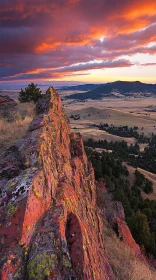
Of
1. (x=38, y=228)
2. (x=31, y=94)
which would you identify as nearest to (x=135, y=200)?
(x=31, y=94)

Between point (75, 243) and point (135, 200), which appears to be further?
point (135, 200)

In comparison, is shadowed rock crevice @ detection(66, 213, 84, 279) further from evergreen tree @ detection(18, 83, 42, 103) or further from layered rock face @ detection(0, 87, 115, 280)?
evergreen tree @ detection(18, 83, 42, 103)

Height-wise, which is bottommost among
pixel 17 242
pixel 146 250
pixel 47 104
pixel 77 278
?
pixel 146 250

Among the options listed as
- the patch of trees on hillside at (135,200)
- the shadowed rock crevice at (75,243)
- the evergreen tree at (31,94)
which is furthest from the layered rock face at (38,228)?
the evergreen tree at (31,94)

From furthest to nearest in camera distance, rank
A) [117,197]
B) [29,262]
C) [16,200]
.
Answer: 1. [117,197]
2. [16,200]
3. [29,262]

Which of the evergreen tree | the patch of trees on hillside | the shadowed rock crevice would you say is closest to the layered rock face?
the shadowed rock crevice

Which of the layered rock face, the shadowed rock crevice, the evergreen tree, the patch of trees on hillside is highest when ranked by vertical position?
the evergreen tree

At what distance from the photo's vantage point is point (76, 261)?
7.11 metres

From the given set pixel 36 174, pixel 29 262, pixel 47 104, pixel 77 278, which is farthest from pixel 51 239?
pixel 47 104

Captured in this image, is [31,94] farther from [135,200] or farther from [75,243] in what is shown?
[75,243]

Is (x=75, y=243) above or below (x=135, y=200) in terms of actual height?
above

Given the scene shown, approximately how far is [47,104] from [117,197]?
24.6m

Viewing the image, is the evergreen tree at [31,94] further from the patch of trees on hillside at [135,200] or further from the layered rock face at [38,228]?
the layered rock face at [38,228]

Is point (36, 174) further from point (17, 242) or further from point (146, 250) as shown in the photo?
point (146, 250)
